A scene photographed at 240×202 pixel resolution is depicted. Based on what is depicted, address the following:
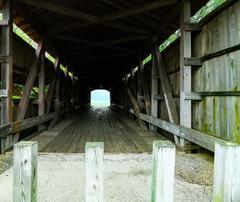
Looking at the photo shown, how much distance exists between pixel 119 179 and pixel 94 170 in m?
1.75

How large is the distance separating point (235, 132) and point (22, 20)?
15.3ft

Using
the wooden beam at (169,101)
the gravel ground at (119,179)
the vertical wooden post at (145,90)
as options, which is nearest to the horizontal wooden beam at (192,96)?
the wooden beam at (169,101)

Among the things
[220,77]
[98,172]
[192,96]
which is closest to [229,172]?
[98,172]

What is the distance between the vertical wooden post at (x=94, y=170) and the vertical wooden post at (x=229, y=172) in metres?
0.52

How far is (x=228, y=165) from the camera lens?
0.98 metres

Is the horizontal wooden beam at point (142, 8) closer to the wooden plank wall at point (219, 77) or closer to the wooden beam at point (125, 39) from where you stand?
the wooden plank wall at point (219, 77)

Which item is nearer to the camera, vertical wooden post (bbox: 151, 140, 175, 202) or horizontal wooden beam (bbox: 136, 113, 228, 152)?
vertical wooden post (bbox: 151, 140, 175, 202)

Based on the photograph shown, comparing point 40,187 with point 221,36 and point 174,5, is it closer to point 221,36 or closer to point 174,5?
point 221,36

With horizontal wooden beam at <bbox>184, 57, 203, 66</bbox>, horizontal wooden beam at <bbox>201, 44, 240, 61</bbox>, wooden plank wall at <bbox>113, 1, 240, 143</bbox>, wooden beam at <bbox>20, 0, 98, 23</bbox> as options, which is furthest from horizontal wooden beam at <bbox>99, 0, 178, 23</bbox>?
horizontal wooden beam at <bbox>201, 44, 240, 61</bbox>

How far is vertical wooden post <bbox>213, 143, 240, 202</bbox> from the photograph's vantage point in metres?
0.98

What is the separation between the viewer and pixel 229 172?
0.98 m

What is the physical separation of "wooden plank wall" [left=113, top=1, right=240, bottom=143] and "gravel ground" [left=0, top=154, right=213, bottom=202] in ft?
1.93

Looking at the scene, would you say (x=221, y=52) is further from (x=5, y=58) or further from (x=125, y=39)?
(x=125, y=39)

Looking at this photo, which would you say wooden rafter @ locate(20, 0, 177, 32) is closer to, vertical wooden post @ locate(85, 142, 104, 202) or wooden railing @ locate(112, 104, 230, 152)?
wooden railing @ locate(112, 104, 230, 152)
